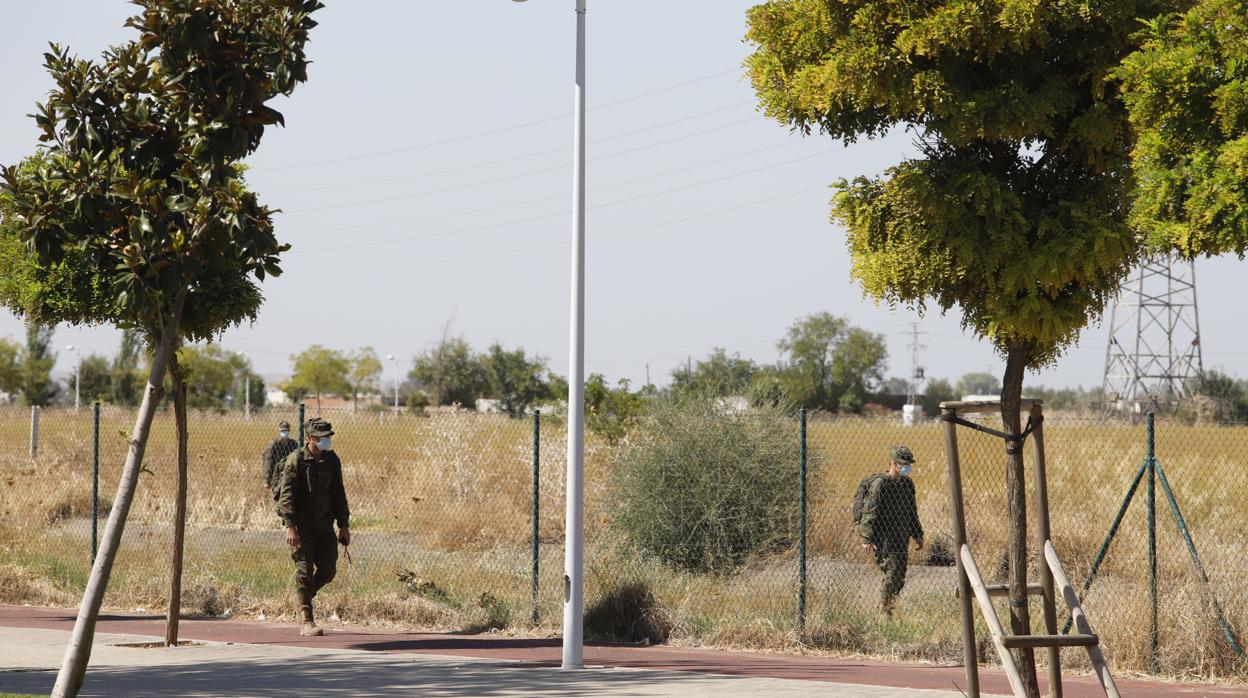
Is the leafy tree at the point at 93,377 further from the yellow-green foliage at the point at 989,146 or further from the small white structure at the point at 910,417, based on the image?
the yellow-green foliage at the point at 989,146

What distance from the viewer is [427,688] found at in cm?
1025

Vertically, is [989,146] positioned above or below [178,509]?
above

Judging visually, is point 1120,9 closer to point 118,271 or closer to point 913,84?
point 913,84

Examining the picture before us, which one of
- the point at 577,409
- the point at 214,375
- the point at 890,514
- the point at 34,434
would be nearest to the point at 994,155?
the point at 577,409

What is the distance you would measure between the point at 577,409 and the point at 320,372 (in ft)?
306

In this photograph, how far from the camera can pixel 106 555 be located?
828 centimetres

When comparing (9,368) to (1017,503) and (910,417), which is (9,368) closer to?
(910,417)

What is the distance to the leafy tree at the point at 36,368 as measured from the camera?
78062 millimetres

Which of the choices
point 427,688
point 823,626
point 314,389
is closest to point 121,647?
point 427,688

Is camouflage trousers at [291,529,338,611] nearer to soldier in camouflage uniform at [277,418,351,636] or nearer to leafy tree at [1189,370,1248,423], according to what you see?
soldier in camouflage uniform at [277,418,351,636]

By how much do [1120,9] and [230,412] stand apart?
1440 inches

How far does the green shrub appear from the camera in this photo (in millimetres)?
15828

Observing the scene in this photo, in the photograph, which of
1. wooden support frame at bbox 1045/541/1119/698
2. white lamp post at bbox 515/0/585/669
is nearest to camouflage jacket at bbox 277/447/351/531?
white lamp post at bbox 515/0/585/669

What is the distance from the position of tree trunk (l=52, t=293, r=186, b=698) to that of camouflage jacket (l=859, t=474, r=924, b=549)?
25.3ft
